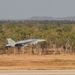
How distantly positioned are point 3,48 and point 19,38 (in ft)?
29.1

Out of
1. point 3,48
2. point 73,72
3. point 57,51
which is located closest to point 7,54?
point 3,48

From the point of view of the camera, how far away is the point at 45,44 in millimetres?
55312

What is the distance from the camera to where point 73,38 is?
183ft

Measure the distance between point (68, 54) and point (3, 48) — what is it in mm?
10400

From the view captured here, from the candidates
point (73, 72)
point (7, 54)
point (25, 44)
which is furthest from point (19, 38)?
point (73, 72)

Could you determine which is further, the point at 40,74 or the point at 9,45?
the point at 9,45

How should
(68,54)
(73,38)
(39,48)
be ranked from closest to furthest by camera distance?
(68,54) < (39,48) < (73,38)

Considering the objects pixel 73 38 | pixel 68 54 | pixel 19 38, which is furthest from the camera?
pixel 19 38

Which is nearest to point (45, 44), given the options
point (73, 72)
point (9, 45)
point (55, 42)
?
point (55, 42)

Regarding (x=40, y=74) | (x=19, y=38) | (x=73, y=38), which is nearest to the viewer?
(x=40, y=74)

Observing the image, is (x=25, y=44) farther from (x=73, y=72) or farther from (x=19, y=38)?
(x=73, y=72)

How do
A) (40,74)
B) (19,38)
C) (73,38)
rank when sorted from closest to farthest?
(40,74)
(73,38)
(19,38)

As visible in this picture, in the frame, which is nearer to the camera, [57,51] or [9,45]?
[57,51]

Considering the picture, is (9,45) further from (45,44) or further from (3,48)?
(45,44)
